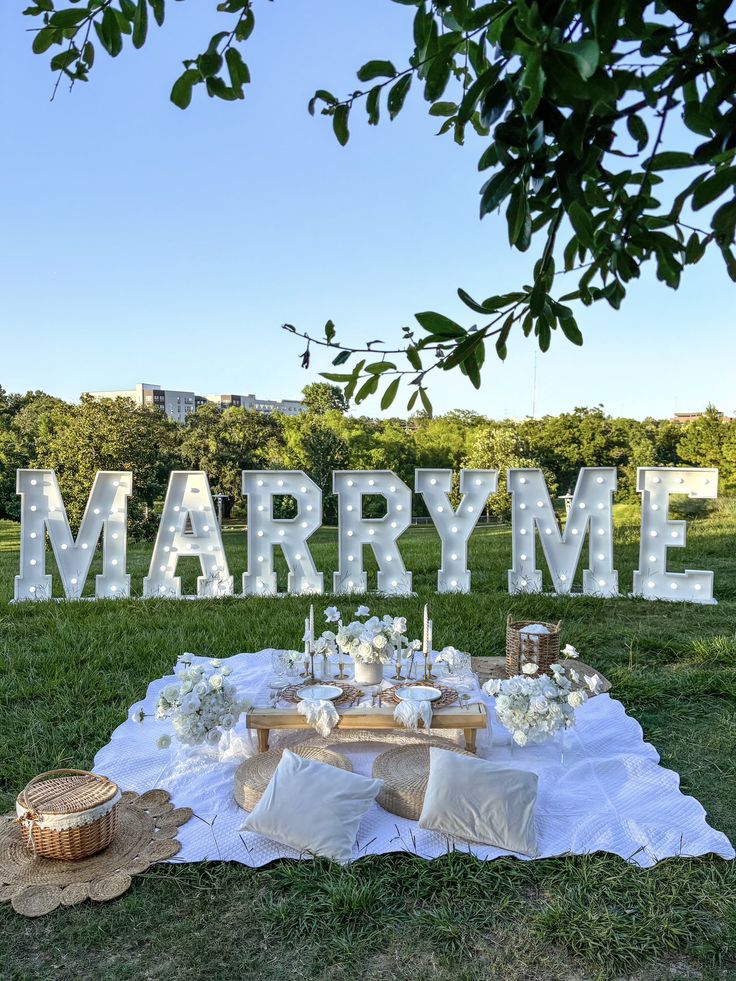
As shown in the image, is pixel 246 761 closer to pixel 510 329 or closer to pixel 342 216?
pixel 510 329

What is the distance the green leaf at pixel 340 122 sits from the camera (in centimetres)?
157

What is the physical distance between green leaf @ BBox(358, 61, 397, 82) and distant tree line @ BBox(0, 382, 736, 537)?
16.3 meters

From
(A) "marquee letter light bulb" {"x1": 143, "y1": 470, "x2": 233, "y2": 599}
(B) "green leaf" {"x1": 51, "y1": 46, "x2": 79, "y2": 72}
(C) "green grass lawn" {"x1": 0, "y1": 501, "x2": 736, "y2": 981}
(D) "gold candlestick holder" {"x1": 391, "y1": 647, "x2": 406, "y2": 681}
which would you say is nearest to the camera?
(B) "green leaf" {"x1": 51, "y1": 46, "x2": 79, "y2": 72}

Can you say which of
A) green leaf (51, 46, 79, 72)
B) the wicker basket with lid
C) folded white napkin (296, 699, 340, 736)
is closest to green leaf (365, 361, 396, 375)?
green leaf (51, 46, 79, 72)

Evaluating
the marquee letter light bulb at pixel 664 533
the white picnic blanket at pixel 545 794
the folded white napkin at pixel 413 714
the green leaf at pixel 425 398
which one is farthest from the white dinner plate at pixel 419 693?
the marquee letter light bulb at pixel 664 533

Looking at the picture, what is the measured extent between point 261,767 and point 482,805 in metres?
1.46

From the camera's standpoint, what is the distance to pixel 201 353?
35.0 m

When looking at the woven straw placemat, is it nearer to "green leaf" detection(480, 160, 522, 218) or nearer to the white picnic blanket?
the white picnic blanket

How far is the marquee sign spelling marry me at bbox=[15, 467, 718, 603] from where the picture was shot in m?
9.16

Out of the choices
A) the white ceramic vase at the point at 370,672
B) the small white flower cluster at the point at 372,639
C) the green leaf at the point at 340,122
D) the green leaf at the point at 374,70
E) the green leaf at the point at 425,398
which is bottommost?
the white ceramic vase at the point at 370,672

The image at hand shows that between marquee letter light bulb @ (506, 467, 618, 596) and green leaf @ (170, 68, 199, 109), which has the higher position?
green leaf @ (170, 68, 199, 109)

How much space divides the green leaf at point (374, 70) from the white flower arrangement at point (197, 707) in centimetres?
390

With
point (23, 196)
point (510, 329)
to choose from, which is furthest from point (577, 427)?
point (510, 329)

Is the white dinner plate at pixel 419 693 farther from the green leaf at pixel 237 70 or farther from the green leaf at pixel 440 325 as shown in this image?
the green leaf at pixel 237 70
